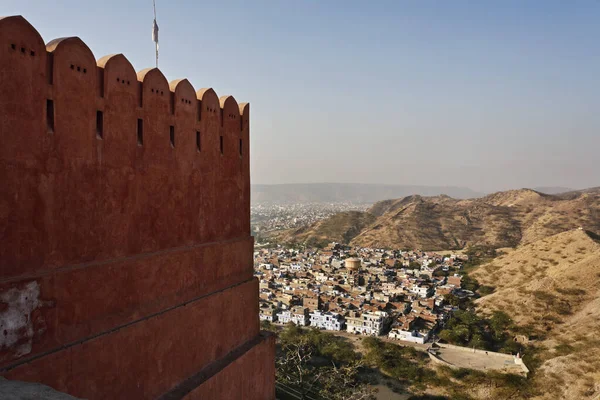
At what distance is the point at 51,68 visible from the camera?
3721 millimetres

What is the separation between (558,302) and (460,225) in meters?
54.1

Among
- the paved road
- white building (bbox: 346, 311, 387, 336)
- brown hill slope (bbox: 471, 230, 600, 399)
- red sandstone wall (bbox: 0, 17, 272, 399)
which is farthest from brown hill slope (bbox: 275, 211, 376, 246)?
red sandstone wall (bbox: 0, 17, 272, 399)

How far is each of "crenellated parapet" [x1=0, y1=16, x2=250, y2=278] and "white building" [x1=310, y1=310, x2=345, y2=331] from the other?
107 feet

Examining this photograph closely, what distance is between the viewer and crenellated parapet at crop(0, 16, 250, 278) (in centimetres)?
348

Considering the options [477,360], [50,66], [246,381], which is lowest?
[477,360]

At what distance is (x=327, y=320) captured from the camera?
1460 inches

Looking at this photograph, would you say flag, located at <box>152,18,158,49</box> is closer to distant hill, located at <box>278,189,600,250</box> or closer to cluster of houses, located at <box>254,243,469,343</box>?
cluster of houses, located at <box>254,243,469,343</box>

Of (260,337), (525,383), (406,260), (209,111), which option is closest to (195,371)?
(260,337)

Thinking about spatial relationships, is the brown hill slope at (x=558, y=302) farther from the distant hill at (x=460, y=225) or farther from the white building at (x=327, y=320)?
the distant hill at (x=460, y=225)

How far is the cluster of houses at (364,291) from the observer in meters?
36.0

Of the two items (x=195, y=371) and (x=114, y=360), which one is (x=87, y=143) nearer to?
(x=114, y=360)

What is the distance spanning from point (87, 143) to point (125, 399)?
8.50 feet

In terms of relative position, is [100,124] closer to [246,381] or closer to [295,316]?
[246,381]

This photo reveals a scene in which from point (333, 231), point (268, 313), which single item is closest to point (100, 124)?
point (268, 313)
